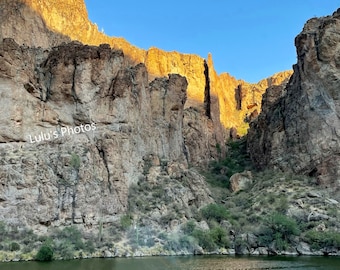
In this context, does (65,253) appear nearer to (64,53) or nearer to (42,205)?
(42,205)

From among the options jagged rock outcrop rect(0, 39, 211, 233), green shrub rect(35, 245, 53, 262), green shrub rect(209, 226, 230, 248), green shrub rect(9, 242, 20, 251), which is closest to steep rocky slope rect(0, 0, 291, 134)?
jagged rock outcrop rect(0, 39, 211, 233)

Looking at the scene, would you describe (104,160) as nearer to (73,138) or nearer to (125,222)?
(73,138)

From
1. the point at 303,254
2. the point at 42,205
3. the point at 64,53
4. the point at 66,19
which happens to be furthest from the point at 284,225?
the point at 66,19

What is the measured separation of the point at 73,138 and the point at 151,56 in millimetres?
44059

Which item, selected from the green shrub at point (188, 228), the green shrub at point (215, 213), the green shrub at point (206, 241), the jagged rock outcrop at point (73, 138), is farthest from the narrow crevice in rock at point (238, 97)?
the green shrub at point (206, 241)

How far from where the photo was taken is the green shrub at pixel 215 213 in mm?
56828

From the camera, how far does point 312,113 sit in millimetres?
66688

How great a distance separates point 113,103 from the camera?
203 feet

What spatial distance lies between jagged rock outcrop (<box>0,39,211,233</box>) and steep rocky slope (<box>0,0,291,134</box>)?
10935 mm

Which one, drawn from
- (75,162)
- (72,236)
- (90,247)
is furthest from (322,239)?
(75,162)

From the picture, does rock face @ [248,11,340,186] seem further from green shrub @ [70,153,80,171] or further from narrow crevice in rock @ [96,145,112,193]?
green shrub @ [70,153,80,171]

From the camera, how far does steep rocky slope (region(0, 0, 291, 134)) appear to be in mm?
69750

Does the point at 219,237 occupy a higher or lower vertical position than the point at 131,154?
lower

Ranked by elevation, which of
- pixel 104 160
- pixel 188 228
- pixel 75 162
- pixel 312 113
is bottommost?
pixel 188 228
